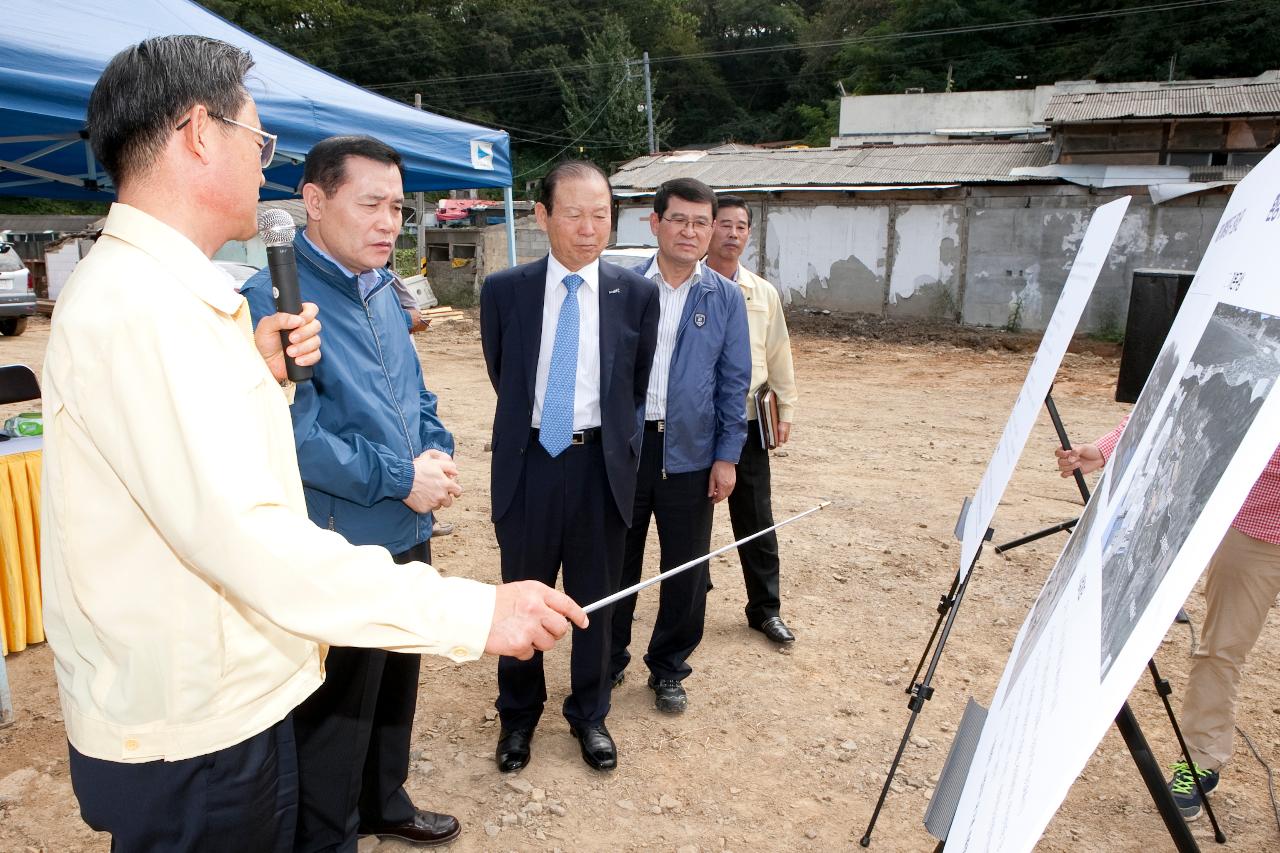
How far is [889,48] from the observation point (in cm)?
3934

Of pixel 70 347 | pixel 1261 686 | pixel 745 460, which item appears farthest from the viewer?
pixel 745 460

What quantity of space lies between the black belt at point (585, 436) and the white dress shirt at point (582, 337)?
1 cm

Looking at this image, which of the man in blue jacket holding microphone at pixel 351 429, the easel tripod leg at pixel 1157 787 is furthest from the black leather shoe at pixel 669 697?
the easel tripod leg at pixel 1157 787

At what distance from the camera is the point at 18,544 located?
3.55 m

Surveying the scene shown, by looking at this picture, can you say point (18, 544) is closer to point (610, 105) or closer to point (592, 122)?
point (610, 105)

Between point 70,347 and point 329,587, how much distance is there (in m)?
0.48

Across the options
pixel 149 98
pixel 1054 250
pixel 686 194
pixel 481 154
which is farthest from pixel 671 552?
pixel 1054 250

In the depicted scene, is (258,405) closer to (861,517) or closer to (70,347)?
(70,347)

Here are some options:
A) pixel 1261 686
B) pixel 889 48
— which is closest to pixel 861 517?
pixel 1261 686

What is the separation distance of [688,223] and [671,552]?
4.16 feet

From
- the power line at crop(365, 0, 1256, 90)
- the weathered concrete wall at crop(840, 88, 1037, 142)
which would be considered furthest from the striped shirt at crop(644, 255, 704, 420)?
the power line at crop(365, 0, 1256, 90)

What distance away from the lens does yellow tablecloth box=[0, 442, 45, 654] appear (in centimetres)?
349

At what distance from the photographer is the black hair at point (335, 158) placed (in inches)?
85.5

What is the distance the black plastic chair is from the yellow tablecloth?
1.07ft
